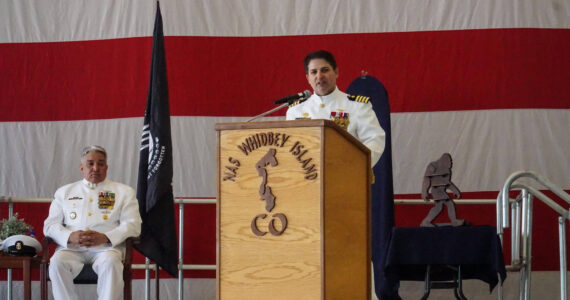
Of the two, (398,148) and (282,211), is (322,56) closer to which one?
(282,211)

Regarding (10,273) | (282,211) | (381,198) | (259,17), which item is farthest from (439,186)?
(10,273)

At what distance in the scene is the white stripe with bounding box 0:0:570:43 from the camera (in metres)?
5.46

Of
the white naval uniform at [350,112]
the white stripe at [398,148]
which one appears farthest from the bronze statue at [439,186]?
the white stripe at [398,148]

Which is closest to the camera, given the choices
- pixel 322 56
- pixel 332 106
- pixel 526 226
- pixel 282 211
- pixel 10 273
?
pixel 282 211

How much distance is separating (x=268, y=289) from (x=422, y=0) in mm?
3155

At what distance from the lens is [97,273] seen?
471cm

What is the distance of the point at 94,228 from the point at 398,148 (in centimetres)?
204

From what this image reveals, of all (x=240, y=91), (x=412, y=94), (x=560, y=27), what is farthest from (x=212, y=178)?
(x=560, y=27)

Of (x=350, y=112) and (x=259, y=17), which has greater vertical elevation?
(x=259, y=17)

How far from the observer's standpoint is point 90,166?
5.03 m

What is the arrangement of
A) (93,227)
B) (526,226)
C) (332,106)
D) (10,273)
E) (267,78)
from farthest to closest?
(267,78) < (10,273) < (93,227) < (526,226) < (332,106)

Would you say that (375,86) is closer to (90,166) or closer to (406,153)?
(406,153)

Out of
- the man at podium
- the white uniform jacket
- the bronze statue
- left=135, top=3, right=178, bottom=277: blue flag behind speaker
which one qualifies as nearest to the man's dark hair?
the man at podium

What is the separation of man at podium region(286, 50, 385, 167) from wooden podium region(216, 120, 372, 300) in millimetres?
912
